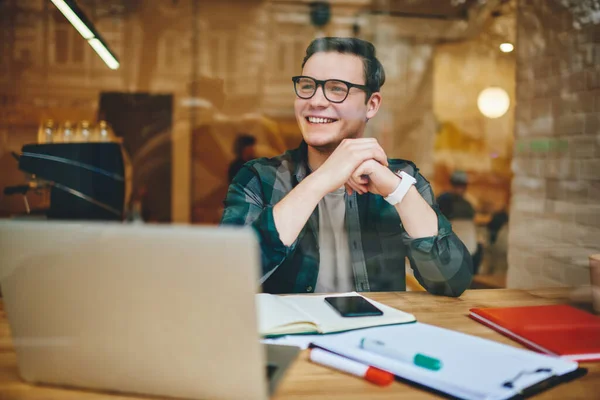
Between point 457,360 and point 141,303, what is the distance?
0.46m

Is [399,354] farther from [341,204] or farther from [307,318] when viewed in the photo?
[341,204]

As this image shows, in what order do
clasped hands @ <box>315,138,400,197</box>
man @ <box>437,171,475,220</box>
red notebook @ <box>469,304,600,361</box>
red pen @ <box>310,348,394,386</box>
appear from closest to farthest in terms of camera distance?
1. red pen @ <box>310,348,394,386</box>
2. red notebook @ <box>469,304,600,361</box>
3. clasped hands @ <box>315,138,400,197</box>
4. man @ <box>437,171,475,220</box>

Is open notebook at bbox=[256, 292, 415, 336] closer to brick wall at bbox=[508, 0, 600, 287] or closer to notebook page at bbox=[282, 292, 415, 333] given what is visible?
notebook page at bbox=[282, 292, 415, 333]

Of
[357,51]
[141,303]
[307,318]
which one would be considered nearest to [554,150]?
[357,51]

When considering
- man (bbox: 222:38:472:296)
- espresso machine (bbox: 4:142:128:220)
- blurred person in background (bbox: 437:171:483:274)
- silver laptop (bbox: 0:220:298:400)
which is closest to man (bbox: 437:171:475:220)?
blurred person in background (bbox: 437:171:483:274)

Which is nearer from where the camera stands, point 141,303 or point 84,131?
point 141,303

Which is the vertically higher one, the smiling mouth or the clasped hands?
the smiling mouth

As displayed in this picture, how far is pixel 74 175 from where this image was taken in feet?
8.32

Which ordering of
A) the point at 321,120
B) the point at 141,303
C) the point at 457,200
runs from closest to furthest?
the point at 141,303, the point at 321,120, the point at 457,200

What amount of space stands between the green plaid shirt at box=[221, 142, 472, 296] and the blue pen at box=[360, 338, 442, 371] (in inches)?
26.8

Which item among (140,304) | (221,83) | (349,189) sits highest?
(221,83)

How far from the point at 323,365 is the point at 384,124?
3572 mm

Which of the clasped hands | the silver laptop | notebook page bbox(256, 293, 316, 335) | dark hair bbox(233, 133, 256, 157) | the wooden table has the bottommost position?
the wooden table

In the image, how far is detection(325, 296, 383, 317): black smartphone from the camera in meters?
0.95
